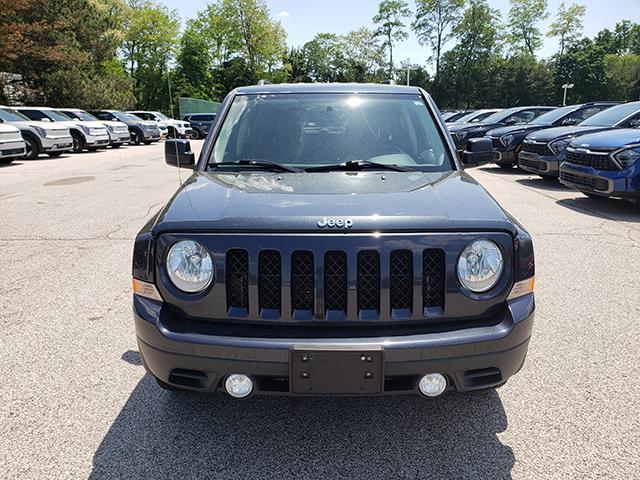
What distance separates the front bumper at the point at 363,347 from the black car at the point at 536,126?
440 inches

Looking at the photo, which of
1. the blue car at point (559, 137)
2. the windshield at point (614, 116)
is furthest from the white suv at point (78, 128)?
the windshield at point (614, 116)

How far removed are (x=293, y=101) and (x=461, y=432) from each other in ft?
7.91

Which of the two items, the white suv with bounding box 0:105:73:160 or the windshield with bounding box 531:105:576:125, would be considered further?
the white suv with bounding box 0:105:73:160

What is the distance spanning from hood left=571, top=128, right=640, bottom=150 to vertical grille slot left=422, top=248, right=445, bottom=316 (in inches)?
273

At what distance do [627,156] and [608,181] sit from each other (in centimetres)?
43

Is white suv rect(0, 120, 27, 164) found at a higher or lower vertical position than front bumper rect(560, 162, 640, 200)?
higher

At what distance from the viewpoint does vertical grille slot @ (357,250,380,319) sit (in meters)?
2.11

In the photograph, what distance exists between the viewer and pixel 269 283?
6.98ft

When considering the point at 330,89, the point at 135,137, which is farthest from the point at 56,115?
the point at 330,89

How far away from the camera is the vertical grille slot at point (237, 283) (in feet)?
6.99

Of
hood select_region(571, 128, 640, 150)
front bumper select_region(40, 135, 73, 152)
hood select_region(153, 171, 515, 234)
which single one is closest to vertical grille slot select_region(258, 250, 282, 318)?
hood select_region(153, 171, 515, 234)

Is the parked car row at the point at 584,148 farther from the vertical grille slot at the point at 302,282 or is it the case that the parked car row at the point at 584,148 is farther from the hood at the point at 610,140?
the vertical grille slot at the point at 302,282

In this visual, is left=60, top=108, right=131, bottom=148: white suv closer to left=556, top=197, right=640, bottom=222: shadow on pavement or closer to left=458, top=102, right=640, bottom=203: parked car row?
left=458, top=102, right=640, bottom=203: parked car row

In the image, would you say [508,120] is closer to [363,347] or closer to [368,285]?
[368,285]
